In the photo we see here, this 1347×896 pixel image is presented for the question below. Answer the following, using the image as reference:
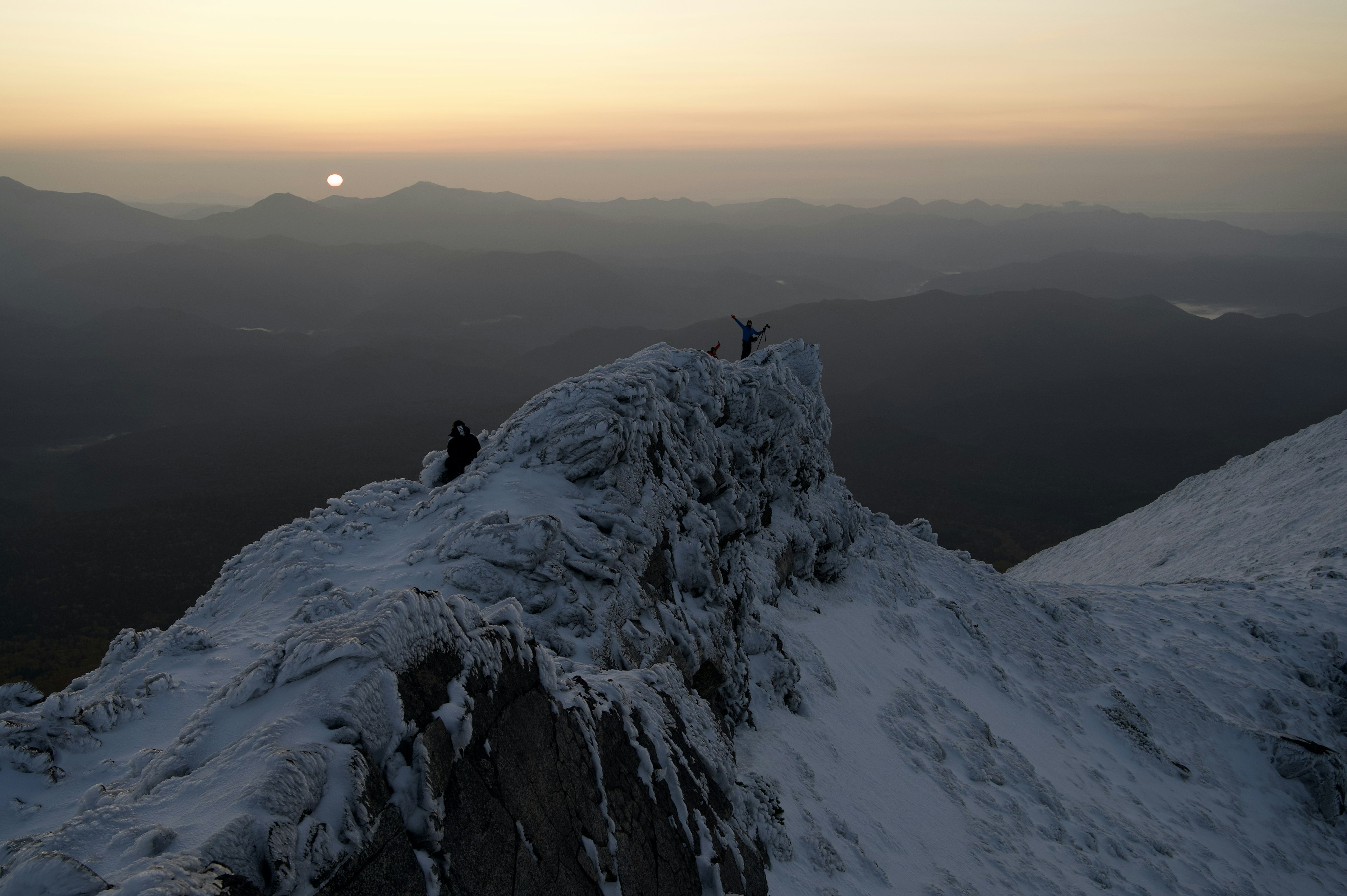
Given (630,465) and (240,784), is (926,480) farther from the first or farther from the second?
(240,784)

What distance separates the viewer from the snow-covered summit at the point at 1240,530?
34.2 meters

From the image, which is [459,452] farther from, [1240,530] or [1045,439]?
[1045,439]

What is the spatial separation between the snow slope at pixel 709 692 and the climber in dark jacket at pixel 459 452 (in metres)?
0.55

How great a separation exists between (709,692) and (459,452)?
7.68 metres

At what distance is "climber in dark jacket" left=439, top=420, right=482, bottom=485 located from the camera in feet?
53.3

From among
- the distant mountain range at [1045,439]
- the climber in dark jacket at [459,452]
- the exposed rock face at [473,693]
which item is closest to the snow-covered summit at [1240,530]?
the exposed rock face at [473,693]

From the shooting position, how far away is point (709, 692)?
12.7 meters

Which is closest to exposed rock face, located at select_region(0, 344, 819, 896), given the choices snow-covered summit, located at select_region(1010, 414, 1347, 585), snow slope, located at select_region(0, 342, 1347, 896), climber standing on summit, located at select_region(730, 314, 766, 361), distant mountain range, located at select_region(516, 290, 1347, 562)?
snow slope, located at select_region(0, 342, 1347, 896)

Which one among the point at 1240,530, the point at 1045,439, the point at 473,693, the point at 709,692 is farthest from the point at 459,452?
the point at 1045,439

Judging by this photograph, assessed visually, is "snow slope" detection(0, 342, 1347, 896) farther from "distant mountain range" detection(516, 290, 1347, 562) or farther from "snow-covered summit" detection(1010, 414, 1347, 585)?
"distant mountain range" detection(516, 290, 1347, 562)

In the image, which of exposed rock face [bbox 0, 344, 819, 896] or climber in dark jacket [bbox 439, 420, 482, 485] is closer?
exposed rock face [bbox 0, 344, 819, 896]

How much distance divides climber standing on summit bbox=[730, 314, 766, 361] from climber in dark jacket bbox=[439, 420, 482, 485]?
11920 millimetres

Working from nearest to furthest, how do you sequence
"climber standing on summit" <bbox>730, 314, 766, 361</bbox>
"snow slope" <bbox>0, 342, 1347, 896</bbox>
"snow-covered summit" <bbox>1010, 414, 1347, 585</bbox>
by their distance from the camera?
"snow slope" <bbox>0, 342, 1347, 896</bbox> → "climber standing on summit" <bbox>730, 314, 766, 361</bbox> → "snow-covered summit" <bbox>1010, 414, 1347, 585</bbox>

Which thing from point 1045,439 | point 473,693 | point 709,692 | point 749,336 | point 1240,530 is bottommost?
point 1045,439
